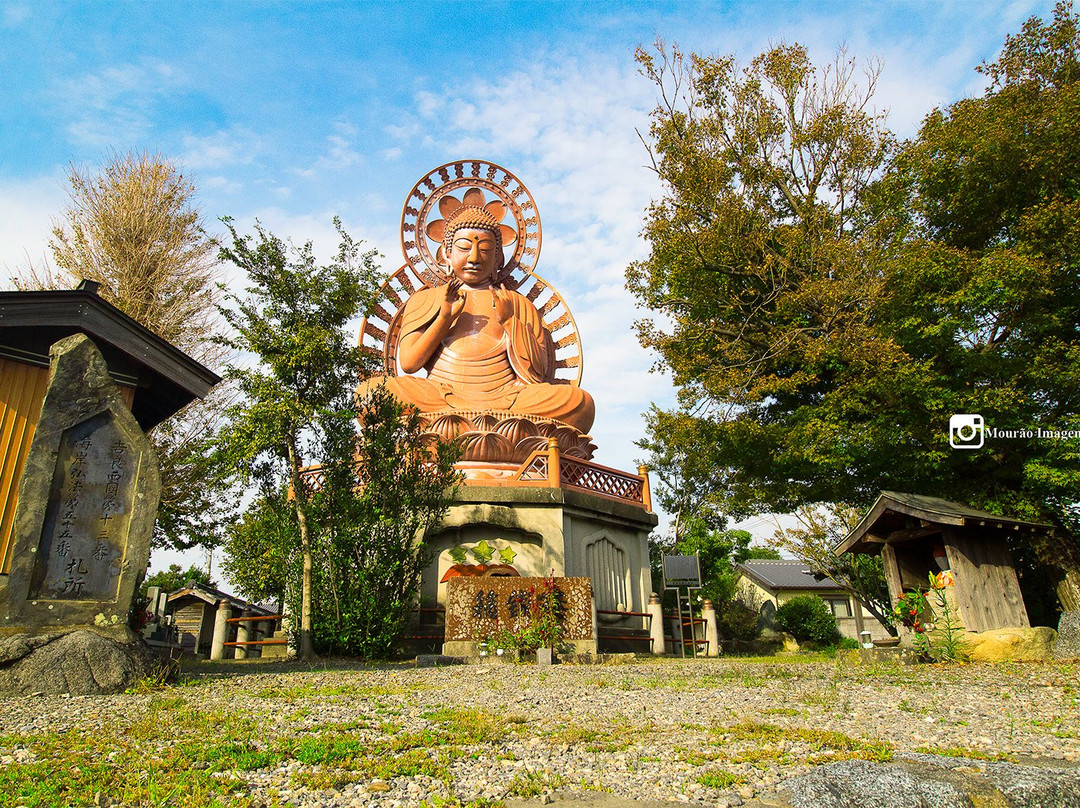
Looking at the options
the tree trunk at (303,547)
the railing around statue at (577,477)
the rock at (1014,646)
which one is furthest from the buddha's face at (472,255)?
the rock at (1014,646)

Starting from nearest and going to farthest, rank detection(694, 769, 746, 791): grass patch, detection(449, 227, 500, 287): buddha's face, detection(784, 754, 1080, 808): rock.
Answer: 1. detection(784, 754, 1080, 808): rock
2. detection(694, 769, 746, 791): grass patch
3. detection(449, 227, 500, 287): buddha's face

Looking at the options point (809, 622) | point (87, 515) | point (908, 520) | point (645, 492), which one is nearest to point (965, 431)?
point (908, 520)

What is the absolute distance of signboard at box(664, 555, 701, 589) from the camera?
1203 cm

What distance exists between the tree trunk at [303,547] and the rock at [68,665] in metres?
3.08

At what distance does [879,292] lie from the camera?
9.80 meters

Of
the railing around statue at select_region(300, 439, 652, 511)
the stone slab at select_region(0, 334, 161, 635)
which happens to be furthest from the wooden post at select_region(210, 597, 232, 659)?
the stone slab at select_region(0, 334, 161, 635)

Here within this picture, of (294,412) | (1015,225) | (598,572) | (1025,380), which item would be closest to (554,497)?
(598,572)

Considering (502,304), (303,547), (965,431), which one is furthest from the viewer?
(502,304)

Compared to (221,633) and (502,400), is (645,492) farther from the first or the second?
(221,633)

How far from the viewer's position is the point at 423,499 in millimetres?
9102

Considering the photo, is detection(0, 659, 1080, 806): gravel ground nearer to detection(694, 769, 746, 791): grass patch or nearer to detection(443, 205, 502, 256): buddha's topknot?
detection(694, 769, 746, 791): grass patch

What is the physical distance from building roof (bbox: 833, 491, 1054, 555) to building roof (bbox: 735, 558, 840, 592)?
13588 mm

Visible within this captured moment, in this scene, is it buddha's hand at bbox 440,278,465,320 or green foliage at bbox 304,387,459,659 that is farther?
buddha's hand at bbox 440,278,465,320

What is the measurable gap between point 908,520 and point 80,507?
8677 mm
